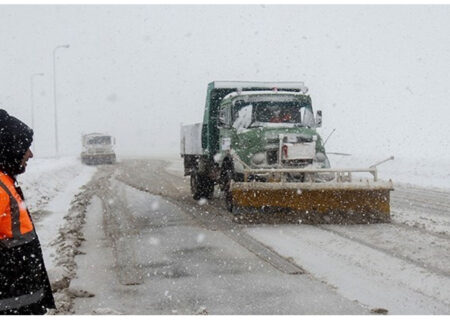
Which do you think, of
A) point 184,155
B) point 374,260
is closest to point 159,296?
point 374,260

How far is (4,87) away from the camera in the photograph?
15850 centimetres

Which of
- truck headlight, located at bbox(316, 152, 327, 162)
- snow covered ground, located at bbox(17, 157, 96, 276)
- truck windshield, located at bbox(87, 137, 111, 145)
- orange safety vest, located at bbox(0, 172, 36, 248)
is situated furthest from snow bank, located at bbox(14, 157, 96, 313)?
truck windshield, located at bbox(87, 137, 111, 145)

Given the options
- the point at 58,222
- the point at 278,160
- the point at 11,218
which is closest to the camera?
the point at 11,218

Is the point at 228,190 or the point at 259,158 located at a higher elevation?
the point at 259,158

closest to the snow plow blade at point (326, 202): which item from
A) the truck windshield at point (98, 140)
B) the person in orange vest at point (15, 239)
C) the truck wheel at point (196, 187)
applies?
the truck wheel at point (196, 187)

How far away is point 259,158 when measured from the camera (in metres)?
11.9

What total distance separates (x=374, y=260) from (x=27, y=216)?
17.7 feet

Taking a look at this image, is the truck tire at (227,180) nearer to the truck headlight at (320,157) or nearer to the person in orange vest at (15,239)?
the truck headlight at (320,157)

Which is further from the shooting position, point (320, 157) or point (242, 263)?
point (320, 157)

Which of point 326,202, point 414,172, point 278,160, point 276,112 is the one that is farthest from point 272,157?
point 414,172

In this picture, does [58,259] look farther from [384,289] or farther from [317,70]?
[317,70]

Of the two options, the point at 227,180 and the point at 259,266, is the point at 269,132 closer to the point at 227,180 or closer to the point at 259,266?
the point at 227,180

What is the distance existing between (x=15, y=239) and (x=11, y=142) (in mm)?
456

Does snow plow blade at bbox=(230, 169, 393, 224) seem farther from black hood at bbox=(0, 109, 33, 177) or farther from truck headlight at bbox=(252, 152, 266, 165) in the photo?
black hood at bbox=(0, 109, 33, 177)
